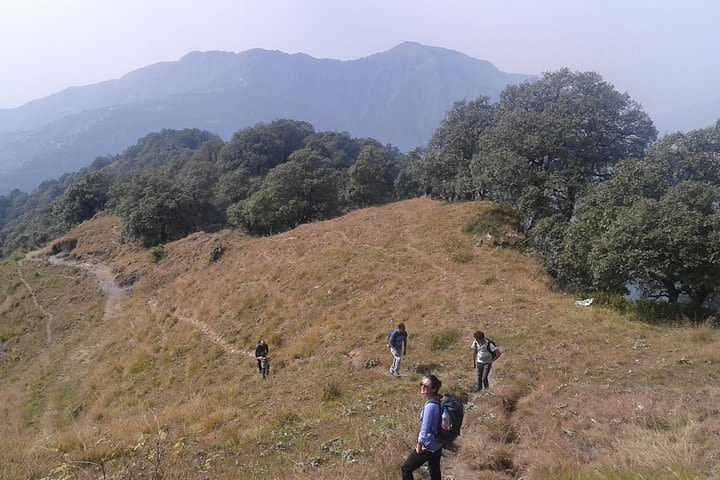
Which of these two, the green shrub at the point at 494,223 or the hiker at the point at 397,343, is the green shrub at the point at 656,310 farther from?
the green shrub at the point at 494,223

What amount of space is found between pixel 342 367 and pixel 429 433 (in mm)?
11233

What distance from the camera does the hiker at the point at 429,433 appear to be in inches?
247

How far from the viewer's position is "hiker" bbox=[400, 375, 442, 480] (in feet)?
20.6

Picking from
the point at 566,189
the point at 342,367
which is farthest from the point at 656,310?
the point at 342,367

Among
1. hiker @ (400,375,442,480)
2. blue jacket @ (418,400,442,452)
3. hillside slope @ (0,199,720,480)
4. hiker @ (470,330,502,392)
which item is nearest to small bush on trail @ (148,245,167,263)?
hillside slope @ (0,199,720,480)

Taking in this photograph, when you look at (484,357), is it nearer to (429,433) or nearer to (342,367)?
(429,433)

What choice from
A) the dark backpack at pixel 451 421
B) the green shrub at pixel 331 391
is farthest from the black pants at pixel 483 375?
the dark backpack at pixel 451 421

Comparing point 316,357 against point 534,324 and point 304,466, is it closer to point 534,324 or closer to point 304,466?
point 534,324

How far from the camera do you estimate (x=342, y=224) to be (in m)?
39.5

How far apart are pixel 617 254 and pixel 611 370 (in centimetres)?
646

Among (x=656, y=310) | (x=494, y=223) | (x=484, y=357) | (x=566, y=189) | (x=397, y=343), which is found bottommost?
(x=656, y=310)

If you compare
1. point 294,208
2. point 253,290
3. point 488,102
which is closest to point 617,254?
point 253,290

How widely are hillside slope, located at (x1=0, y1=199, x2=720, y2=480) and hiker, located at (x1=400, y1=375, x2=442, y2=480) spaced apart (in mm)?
1134

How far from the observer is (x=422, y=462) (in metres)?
6.48
